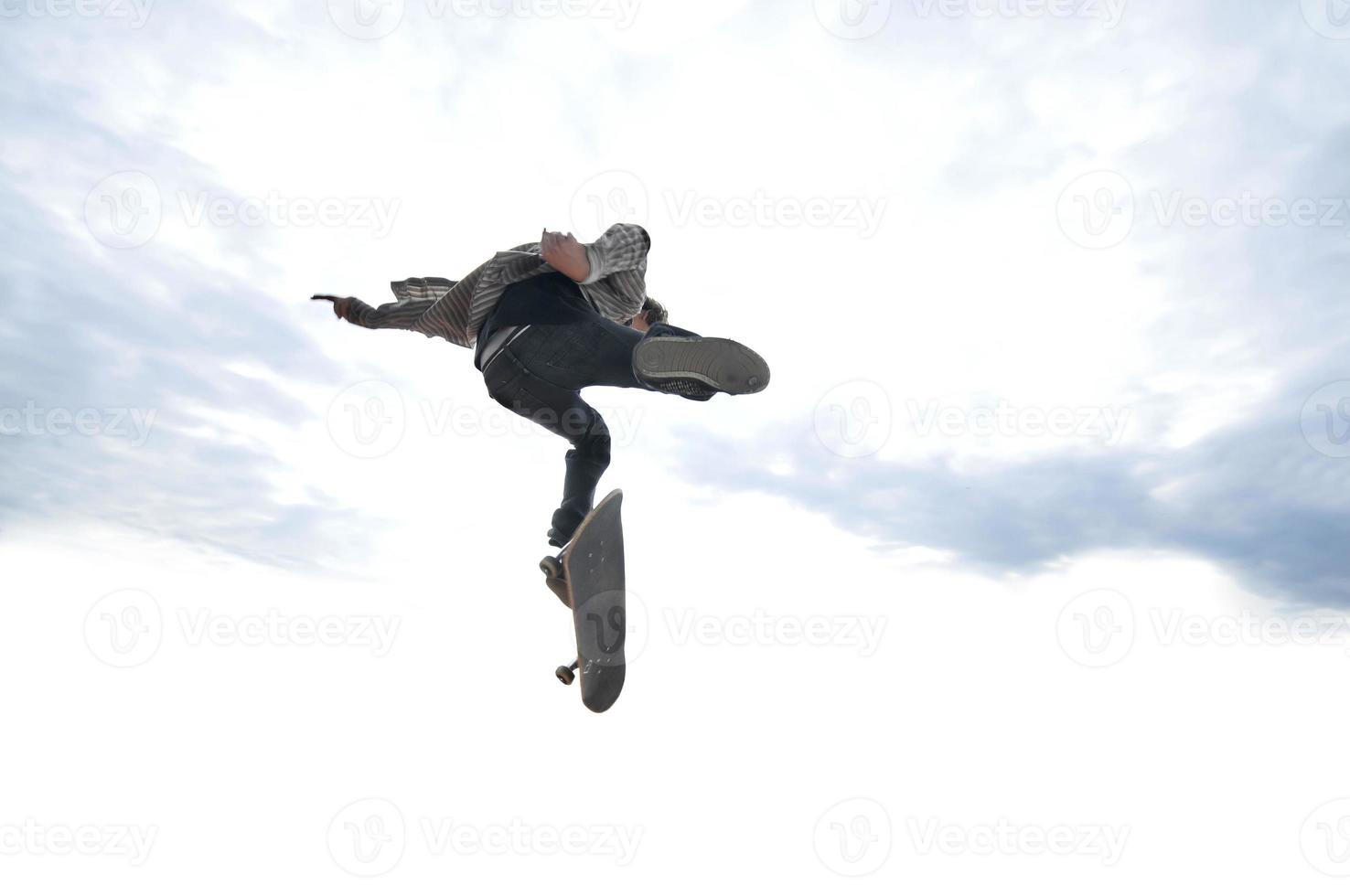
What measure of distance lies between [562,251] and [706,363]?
0.86m

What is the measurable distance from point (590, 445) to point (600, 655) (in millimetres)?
1231

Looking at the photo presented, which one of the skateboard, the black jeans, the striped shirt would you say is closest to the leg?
the black jeans

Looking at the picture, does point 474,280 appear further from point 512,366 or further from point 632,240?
point 632,240

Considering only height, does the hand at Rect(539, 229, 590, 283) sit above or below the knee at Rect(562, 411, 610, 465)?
above

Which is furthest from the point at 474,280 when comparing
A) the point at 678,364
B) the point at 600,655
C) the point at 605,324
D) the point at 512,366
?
the point at 600,655

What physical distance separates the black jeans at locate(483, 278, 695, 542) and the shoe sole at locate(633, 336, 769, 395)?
145mm

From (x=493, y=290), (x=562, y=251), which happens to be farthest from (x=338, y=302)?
(x=562, y=251)

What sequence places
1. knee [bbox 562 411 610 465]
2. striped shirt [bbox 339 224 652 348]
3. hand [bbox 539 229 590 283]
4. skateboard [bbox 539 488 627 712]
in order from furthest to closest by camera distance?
1. knee [bbox 562 411 610 465]
2. skateboard [bbox 539 488 627 712]
3. striped shirt [bbox 339 224 652 348]
4. hand [bbox 539 229 590 283]

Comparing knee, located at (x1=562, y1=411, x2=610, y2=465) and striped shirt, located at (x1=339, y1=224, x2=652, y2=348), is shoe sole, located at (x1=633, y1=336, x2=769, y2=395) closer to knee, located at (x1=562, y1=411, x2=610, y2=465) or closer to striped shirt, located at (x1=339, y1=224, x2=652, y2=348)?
striped shirt, located at (x1=339, y1=224, x2=652, y2=348)

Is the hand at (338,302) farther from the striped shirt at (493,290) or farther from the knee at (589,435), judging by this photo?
the knee at (589,435)

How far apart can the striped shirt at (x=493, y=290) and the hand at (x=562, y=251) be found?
8cm

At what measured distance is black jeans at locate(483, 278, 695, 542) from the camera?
4.48 m

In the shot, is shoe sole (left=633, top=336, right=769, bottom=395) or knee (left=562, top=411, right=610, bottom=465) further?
knee (left=562, top=411, right=610, bottom=465)

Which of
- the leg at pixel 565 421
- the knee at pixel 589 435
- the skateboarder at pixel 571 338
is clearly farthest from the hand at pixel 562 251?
the knee at pixel 589 435
